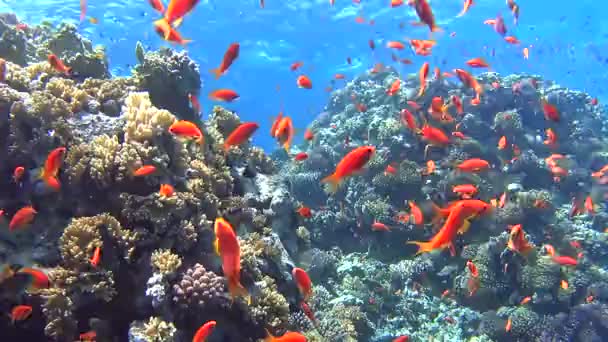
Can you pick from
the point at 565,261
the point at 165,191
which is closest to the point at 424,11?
the point at 165,191

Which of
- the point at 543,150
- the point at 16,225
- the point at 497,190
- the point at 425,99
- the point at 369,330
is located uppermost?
the point at 425,99

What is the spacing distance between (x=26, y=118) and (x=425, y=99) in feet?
38.4

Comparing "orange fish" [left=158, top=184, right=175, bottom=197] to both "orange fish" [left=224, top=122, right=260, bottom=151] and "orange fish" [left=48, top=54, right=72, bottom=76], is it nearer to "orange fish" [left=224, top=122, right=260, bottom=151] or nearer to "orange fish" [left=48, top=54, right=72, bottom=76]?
"orange fish" [left=224, top=122, right=260, bottom=151]

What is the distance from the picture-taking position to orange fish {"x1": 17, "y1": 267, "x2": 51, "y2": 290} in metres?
4.40

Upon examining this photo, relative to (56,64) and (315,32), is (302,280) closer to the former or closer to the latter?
(56,64)

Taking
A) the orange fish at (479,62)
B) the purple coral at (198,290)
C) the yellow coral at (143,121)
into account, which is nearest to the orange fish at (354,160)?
the purple coral at (198,290)

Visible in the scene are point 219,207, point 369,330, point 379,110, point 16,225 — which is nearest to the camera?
point 16,225

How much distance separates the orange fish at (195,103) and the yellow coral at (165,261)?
3.98m

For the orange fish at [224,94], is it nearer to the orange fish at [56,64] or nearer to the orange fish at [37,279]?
the orange fish at [56,64]

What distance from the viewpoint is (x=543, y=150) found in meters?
13.9

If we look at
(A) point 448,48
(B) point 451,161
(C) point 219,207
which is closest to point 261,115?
(A) point 448,48

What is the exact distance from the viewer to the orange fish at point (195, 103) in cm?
823

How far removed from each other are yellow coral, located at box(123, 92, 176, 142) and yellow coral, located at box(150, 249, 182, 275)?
5.42ft

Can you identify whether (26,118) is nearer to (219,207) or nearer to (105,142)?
(105,142)
